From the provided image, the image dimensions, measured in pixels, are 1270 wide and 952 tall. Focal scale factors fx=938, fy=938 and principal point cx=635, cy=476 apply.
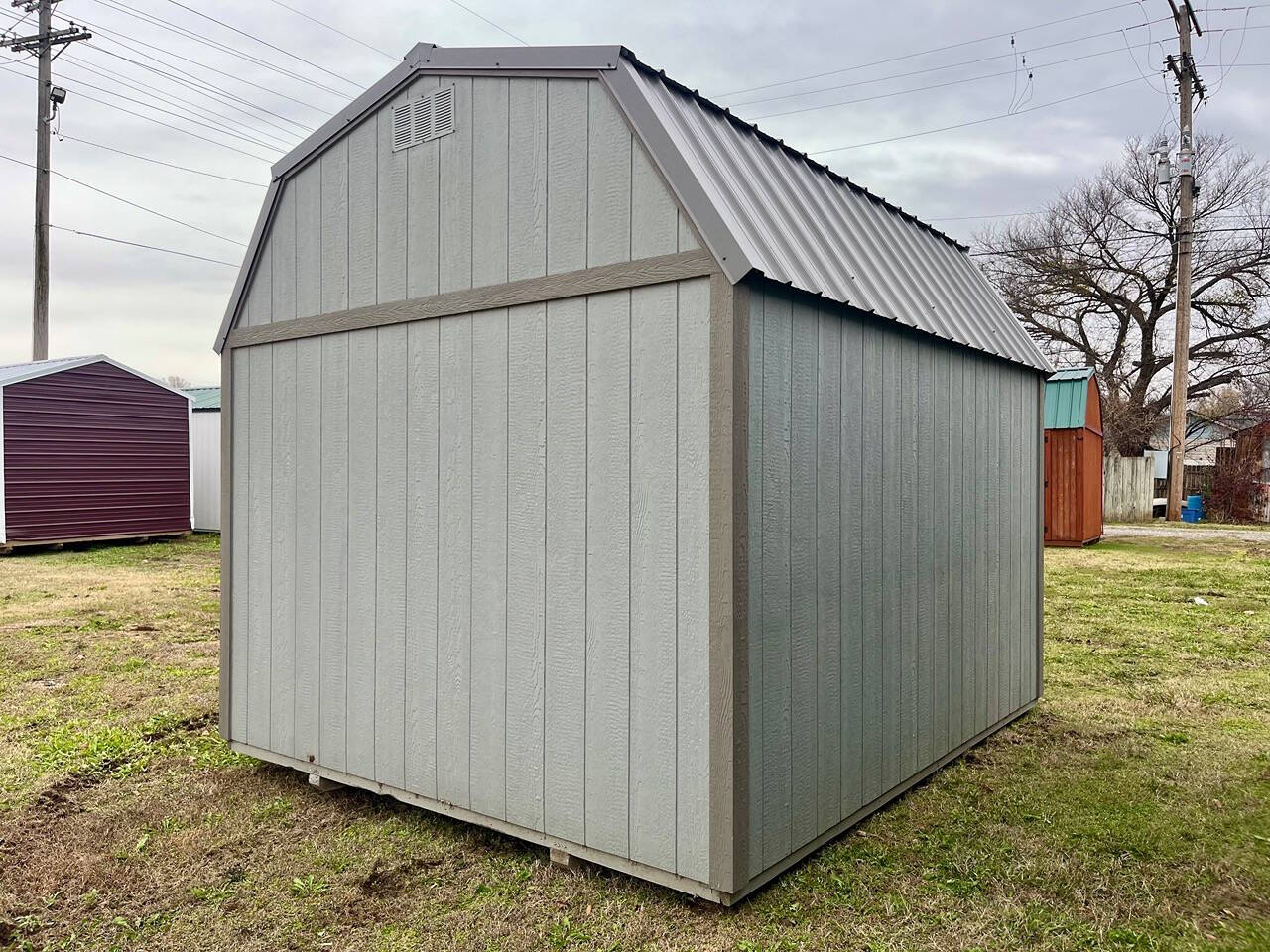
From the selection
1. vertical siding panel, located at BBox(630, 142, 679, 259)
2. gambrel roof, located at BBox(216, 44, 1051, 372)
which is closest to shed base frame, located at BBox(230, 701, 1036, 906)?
gambrel roof, located at BBox(216, 44, 1051, 372)

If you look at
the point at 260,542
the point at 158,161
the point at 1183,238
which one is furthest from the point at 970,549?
the point at 158,161

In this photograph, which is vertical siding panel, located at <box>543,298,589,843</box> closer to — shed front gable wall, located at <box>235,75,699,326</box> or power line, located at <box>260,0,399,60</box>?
shed front gable wall, located at <box>235,75,699,326</box>

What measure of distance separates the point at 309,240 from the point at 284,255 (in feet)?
0.61

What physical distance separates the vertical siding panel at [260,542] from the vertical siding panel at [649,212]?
208 centimetres

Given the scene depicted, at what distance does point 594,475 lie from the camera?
124 inches

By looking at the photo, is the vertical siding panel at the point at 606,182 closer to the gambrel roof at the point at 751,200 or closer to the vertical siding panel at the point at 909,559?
the gambrel roof at the point at 751,200

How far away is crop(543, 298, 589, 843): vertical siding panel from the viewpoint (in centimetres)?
319

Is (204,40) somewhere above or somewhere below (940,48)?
below

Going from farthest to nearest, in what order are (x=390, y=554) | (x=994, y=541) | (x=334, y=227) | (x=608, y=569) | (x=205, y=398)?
(x=205, y=398) → (x=994, y=541) → (x=334, y=227) → (x=390, y=554) → (x=608, y=569)

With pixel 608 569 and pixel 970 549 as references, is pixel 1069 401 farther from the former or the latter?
pixel 608 569

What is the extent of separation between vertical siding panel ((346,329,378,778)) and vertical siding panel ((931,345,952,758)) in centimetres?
245

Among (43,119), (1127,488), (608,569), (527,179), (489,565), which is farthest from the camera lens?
(1127,488)

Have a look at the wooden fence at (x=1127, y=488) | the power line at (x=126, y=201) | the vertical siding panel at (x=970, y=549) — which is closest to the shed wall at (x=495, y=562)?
the vertical siding panel at (x=970, y=549)

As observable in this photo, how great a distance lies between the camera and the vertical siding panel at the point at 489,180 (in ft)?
11.2
